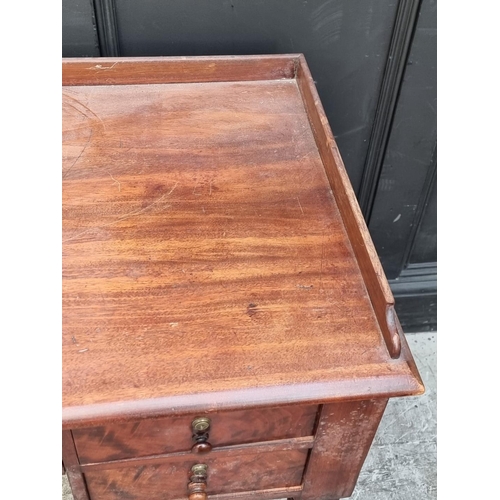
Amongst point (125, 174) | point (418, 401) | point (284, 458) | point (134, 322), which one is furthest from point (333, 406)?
point (418, 401)

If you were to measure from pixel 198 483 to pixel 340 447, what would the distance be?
19 centimetres

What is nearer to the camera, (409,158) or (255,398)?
(255,398)

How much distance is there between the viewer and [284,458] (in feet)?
2.51

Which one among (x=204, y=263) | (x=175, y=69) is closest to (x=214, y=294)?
(x=204, y=263)

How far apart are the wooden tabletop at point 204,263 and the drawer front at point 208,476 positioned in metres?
0.19

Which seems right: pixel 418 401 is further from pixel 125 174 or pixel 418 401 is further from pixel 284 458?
pixel 125 174

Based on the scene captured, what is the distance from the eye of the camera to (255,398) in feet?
1.90

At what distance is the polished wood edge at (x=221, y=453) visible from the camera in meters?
0.70

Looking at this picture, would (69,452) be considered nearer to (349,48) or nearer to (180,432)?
(180,432)

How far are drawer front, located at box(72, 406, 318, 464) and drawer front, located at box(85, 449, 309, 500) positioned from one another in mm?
30

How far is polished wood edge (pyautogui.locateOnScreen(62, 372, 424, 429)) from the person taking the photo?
0.56m

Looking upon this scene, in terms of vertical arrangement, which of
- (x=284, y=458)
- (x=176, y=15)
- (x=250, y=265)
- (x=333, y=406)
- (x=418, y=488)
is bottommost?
(x=418, y=488)

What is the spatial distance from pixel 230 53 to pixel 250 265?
0.52 metres

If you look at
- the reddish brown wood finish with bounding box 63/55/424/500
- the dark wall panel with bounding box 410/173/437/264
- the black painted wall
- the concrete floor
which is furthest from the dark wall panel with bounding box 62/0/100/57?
the concrete floor
